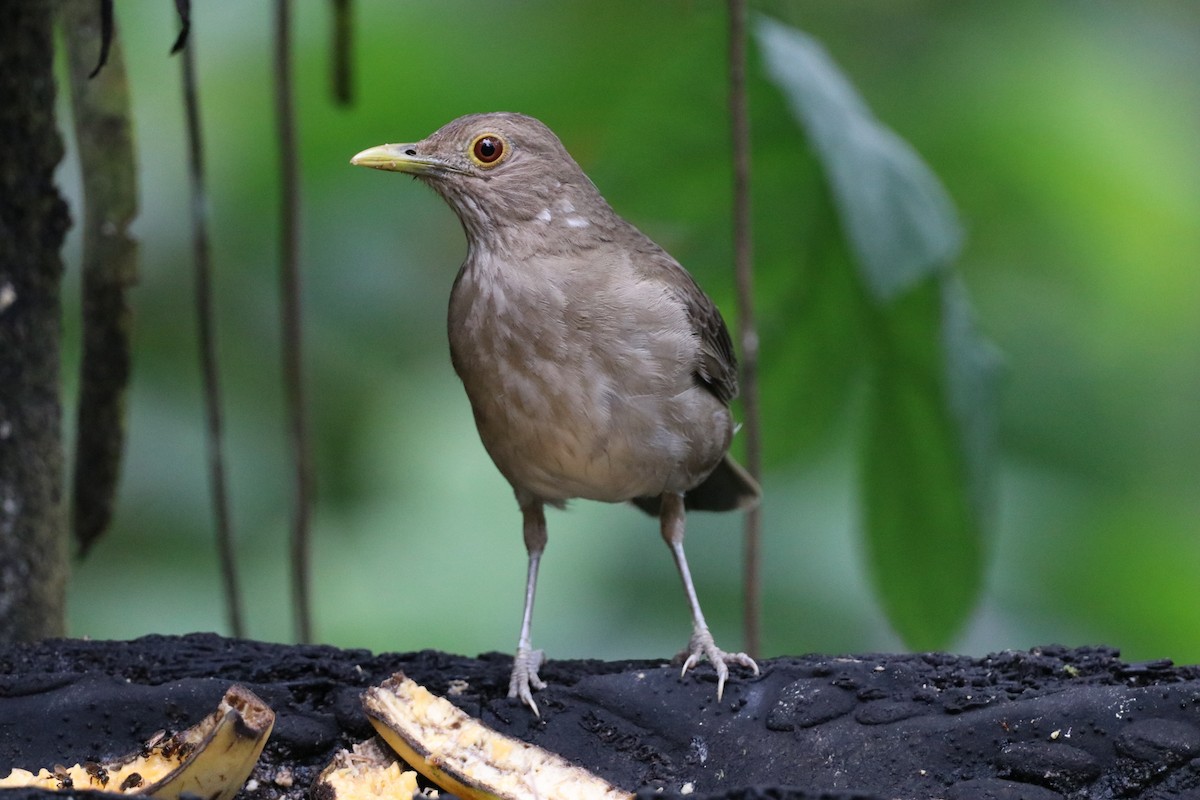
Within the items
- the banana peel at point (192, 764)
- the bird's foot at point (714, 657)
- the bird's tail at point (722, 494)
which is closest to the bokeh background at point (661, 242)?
the bird's tail at point (722, 494)

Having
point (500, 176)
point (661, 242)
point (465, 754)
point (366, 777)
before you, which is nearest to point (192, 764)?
point (366, 777)

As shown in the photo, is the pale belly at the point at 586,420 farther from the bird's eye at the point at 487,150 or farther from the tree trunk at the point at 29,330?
the tree trunk at the point at 29,330

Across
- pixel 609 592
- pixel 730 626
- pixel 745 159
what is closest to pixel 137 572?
pixel 609 592

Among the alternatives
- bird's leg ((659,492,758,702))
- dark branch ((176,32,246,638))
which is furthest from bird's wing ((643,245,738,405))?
dark branch ((176,32,246,638))

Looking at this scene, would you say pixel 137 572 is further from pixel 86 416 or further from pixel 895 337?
pixel 895 337

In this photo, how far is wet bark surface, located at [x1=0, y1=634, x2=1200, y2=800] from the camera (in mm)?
3154

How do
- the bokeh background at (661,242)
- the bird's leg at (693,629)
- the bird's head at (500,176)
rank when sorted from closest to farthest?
the bird's leg at (693,629)
the bird's head at (500,176)
the bokeh background at (661,242)

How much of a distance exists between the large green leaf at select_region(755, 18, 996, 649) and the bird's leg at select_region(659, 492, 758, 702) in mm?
674

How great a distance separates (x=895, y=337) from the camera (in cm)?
493

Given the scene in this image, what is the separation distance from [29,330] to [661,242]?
2990 millimetres

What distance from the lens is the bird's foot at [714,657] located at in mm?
3689

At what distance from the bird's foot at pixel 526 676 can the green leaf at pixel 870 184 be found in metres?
1.44

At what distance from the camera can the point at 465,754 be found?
3.38 metres

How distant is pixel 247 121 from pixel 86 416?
11.2ft
